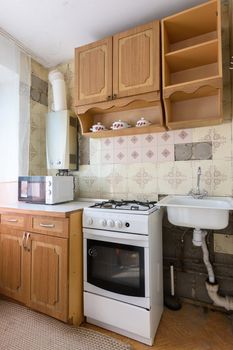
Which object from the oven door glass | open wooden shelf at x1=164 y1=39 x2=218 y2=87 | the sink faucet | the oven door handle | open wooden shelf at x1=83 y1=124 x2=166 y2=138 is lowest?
the oven door glass

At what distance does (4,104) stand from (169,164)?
1893 millimetres

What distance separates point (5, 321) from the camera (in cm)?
160

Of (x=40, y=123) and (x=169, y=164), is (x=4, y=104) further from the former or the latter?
(x=169, y=164)

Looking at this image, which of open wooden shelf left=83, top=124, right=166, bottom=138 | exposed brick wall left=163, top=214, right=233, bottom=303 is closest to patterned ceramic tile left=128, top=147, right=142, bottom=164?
open wooden shelf left=83, top=124, right=166, bottom=138

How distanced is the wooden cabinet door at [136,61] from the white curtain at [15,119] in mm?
1086

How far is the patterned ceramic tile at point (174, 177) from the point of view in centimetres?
183

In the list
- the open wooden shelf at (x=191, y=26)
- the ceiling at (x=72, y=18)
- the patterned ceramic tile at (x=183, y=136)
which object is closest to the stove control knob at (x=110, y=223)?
the patterned ceramic tile at (x=183, y=136)

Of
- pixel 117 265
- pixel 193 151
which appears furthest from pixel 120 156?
pixel 117 265

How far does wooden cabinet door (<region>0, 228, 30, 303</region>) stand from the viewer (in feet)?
5.56

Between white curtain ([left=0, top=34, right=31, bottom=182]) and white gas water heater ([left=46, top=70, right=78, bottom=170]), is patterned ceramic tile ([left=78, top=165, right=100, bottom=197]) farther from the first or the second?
white curtain ([left=0, top=34, right=31, bottom=182])

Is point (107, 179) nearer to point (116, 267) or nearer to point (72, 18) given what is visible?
point (116, 267)

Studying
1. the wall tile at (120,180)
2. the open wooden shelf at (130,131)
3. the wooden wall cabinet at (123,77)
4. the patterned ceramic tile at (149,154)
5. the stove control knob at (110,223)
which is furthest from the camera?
the wall tile at (120,180)

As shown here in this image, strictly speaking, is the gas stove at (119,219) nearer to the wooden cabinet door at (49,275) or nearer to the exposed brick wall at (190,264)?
the wooden cabinet door at (49,275)

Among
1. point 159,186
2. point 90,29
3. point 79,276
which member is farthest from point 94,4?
point 79,276
